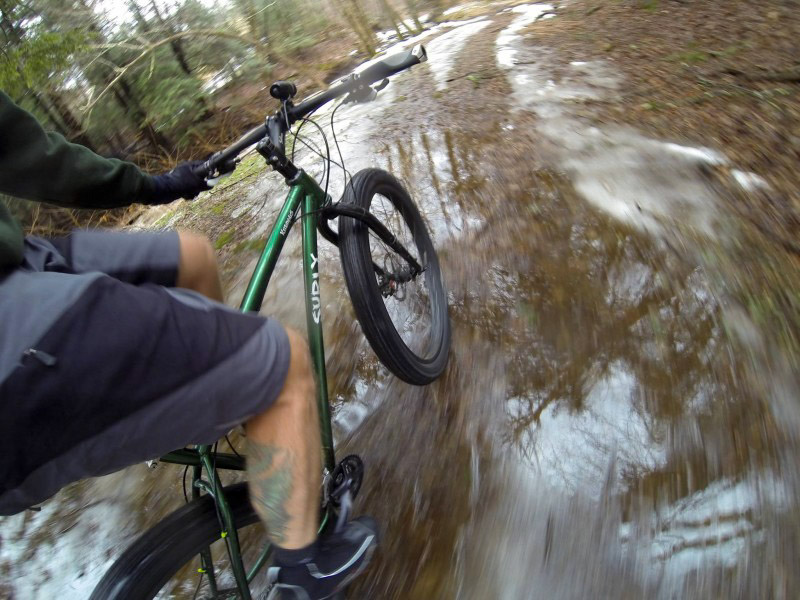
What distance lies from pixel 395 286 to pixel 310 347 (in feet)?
3.00

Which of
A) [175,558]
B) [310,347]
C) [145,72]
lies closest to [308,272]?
[310,347]

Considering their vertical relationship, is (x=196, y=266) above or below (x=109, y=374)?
below

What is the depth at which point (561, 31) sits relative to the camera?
7.10 m

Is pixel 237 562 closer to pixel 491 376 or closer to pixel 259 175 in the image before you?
pixel 491 376

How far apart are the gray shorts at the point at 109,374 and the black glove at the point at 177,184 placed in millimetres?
627

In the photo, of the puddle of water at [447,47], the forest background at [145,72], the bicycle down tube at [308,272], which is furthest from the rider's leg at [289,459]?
the forest background at [145,72]

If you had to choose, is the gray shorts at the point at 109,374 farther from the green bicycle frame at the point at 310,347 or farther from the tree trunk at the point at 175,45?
the tree trunk at the point at 175,45

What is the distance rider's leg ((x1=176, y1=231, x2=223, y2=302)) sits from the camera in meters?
1.72

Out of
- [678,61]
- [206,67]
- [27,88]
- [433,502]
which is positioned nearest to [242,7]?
[206,67]

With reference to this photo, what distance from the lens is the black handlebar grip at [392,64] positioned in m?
1.96

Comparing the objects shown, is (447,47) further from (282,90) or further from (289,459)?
(289,459)

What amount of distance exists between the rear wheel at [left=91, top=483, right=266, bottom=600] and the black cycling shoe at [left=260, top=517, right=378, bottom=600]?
22cm

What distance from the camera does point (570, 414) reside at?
7.40ft

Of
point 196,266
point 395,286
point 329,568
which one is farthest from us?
point 395,286
